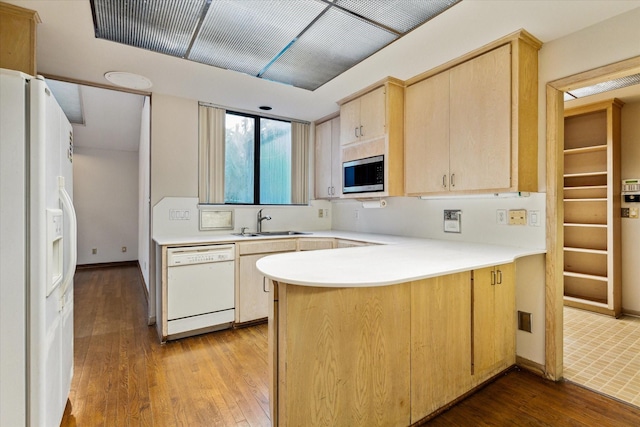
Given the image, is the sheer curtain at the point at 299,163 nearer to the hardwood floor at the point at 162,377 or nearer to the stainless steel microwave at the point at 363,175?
the stainless steel microwave at the point at 363,175


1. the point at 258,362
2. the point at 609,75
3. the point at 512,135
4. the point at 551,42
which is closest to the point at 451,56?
the point at 551,42

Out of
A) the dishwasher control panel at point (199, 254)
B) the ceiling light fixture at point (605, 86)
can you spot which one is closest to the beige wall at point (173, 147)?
the dishwasher control panel at point (199, 254)

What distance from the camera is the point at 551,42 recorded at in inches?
87.1

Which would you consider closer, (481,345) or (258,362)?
(481,345)

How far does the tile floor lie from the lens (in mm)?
2141

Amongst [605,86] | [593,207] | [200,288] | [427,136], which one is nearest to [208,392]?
[200,288]

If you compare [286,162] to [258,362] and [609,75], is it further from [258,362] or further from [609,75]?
[609,75]

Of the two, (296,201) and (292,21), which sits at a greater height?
(292,21)

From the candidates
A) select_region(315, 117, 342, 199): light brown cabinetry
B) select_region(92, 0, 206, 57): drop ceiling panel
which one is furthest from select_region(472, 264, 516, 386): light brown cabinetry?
select_region(92, 0, 206, 57): drop ceiling panel

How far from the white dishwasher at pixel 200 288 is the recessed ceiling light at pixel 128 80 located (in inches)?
63.2

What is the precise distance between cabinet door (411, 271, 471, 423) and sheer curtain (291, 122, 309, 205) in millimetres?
2703

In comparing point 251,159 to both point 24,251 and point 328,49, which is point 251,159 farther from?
point 24,251

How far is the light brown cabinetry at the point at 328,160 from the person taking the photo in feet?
12.9

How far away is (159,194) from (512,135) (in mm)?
3248
